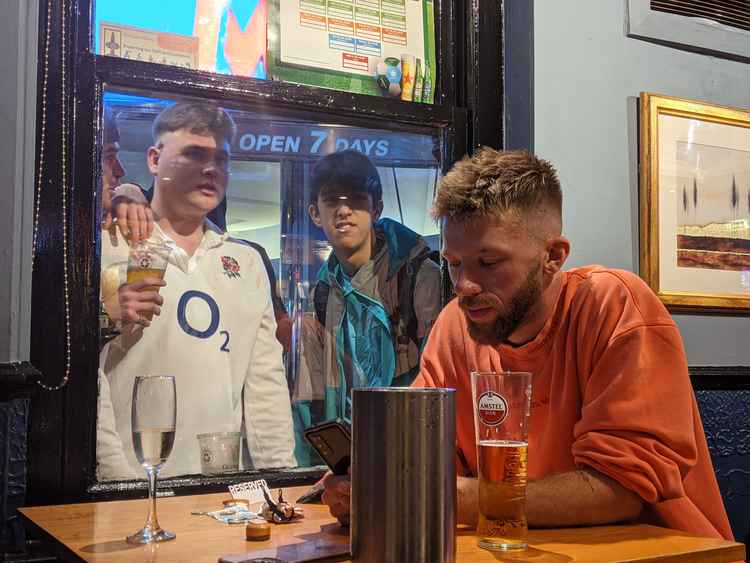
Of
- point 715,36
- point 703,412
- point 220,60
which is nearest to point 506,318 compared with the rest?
point 220,60

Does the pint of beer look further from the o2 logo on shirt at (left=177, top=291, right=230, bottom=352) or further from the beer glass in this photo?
the beer glass

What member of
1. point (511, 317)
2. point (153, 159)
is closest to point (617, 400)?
point (511, 317)

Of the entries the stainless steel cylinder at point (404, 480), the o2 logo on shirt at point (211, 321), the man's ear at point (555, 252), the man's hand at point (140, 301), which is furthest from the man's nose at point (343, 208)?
the stainless steel cylinder at point (404, 480)

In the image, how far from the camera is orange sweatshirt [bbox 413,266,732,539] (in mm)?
1540

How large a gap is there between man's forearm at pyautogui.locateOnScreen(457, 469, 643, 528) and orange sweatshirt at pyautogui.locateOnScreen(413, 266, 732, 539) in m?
0.03

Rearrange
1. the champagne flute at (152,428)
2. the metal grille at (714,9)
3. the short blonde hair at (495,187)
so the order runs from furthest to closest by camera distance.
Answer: the metal grille at (714,9) < the short blonde hair at (495,187) < the champagne flute at (152,428)

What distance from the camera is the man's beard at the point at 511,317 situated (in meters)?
1.79

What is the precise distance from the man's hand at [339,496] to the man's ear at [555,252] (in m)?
0.67

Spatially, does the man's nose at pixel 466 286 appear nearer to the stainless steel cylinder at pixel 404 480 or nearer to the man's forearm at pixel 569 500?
the man's forearm at pixel 569 500

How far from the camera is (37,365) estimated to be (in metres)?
2.24

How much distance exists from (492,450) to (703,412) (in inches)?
80.5

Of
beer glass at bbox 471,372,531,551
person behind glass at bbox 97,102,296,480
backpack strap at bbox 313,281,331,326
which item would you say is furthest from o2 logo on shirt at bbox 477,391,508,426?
backpack strap at bbox 313,281,331,326

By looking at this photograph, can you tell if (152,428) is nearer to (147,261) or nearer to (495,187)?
(495,187)

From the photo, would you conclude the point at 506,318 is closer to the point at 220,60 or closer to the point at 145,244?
the point at 145,244
